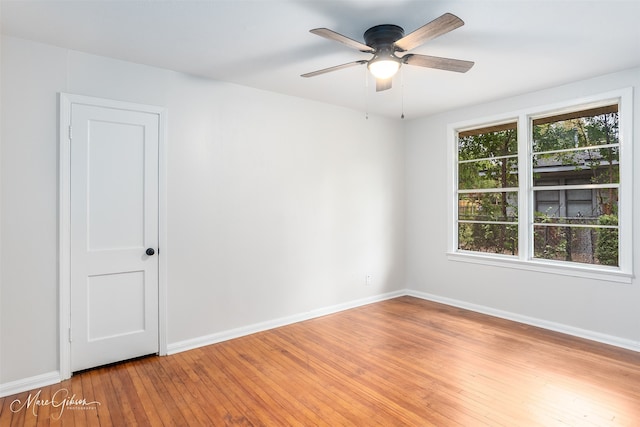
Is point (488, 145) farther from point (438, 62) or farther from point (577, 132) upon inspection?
point (438, 62)

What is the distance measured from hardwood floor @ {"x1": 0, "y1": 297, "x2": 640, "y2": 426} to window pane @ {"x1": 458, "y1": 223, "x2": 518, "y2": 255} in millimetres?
1091

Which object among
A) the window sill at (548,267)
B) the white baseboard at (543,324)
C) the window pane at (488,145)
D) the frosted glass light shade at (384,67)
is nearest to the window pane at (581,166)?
the window pane at (488,145)

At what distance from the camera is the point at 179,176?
3.36 metres

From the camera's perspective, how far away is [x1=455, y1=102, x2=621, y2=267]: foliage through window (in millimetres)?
3629

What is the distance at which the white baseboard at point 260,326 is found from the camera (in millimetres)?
3356

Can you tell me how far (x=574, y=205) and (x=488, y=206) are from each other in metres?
0.96

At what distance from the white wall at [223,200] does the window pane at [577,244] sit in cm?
190

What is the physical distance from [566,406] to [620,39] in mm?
2765

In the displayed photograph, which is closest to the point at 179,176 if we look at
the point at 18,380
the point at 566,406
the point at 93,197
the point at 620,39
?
the point at 93,197

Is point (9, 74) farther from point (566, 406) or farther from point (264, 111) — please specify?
point (566, 406)

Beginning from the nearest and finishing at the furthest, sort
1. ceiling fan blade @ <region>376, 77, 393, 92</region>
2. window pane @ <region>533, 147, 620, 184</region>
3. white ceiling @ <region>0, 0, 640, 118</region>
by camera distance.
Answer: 1. white ceiling @ <region>0, 0, 640, 118</region>
2. ceiling fan blade @ <region>376, 77, 393, 92</region>
3. window pane @ <region>533, 147, 620, 184</region>

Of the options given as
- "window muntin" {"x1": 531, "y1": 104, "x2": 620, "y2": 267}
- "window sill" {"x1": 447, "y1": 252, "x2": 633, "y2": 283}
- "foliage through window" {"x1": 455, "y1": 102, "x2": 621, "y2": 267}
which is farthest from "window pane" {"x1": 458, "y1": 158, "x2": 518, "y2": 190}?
"window sill" {"x1": 447, "y1": 252, "x2": 633, "y2": 283}

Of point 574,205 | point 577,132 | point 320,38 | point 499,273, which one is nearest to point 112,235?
point 320,38

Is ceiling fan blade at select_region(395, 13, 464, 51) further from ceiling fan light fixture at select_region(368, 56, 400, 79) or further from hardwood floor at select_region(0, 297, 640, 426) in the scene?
hardwood floor at select_region(0, 297, 640, 426)
